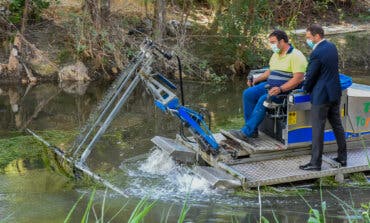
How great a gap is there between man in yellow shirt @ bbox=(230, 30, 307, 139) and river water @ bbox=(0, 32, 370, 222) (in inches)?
33.5

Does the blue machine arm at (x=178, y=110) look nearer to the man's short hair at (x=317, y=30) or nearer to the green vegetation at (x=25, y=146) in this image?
the man's short hair at (x=317, y=30)

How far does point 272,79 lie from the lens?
7.16 meters

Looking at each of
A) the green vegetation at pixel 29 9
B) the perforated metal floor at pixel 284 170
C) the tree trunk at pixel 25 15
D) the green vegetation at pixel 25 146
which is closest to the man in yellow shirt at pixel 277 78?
the perforated metal floor at pixel 284 170

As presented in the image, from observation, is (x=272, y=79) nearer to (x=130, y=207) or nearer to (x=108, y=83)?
(x=130, y=207)

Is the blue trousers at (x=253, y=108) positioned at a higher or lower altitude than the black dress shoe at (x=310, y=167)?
higher

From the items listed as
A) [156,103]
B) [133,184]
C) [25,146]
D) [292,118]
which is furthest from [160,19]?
[133,184]

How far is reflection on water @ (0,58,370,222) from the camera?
6.28m

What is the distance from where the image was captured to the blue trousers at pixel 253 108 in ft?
23.7

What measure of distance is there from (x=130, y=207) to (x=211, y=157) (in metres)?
1.26

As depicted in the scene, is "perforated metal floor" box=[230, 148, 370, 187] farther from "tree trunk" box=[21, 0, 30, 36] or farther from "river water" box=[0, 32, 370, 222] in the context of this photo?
"tree trunk" box=[21, 0, 30, 36]

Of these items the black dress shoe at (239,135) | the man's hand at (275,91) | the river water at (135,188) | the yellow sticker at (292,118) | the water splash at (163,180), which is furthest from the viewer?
the black dress shoe at (239,135)

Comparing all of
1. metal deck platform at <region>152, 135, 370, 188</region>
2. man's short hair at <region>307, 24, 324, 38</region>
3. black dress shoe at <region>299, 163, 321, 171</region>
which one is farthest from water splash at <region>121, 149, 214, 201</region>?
man's short hair at <region>307, 24, 324, 38</region>

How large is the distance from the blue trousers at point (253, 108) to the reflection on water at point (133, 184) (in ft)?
2.95

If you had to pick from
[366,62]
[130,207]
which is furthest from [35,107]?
[366,62]
